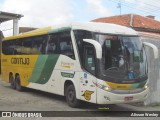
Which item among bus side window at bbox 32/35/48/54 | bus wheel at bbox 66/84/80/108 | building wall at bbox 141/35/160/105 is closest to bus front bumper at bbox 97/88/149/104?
bus wheel at bbox 66/84/80/108

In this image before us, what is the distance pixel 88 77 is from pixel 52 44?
11.2ft

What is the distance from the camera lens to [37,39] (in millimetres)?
16828

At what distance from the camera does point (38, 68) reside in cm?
1645

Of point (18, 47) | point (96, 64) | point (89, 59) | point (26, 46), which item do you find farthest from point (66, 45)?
point (18, 47)

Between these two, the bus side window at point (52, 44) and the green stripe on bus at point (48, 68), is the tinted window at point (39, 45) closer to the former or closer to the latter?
the bus side window at point (52, 44)

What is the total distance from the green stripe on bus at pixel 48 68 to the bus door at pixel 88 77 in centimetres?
229

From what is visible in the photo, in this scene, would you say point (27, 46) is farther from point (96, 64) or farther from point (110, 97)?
point (110, 97)

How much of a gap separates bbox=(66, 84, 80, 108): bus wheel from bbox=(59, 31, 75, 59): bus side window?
121 centimetres

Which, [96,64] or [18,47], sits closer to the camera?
[96,64]

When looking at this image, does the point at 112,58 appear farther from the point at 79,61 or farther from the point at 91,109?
the point at 91,109

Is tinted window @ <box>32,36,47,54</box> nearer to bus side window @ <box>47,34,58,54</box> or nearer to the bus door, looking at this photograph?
bus side window @ <box>47,34,58,54</box>

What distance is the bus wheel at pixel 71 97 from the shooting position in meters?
13.3

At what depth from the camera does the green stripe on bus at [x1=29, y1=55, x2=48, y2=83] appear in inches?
627

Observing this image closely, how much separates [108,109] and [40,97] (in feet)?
13.5
